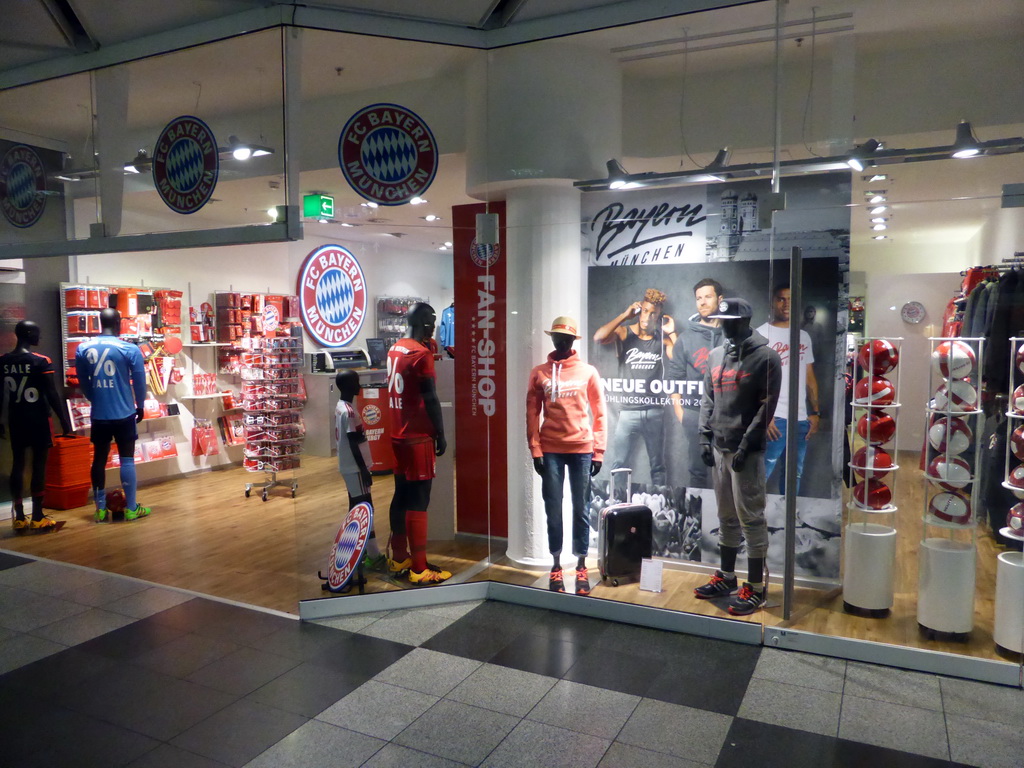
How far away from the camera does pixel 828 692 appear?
331 centimetres

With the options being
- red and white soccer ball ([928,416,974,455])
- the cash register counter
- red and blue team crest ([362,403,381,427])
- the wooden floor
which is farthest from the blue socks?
red and white soccer ball ([928,416,974,455])

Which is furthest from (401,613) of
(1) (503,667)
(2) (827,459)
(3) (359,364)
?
(2) (827,459)

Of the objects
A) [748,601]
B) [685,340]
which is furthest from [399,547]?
[685,340]

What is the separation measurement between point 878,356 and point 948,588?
1.19m

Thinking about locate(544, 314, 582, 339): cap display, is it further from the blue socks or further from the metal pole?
the blue socks

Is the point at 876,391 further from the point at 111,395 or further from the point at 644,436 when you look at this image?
the point at 111,395

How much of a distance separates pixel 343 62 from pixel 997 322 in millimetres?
4046

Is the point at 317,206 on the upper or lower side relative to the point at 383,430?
upper

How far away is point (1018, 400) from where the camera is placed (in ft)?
11.5

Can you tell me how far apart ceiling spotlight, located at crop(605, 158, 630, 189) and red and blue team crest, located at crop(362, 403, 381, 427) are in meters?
1.97

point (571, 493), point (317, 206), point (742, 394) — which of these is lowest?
point (571, 493)

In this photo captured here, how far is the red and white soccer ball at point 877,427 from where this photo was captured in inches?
154

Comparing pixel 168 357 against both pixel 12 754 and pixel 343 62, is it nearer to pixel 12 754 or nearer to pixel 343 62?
pixel 343 62

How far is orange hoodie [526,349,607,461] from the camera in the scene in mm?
4449
